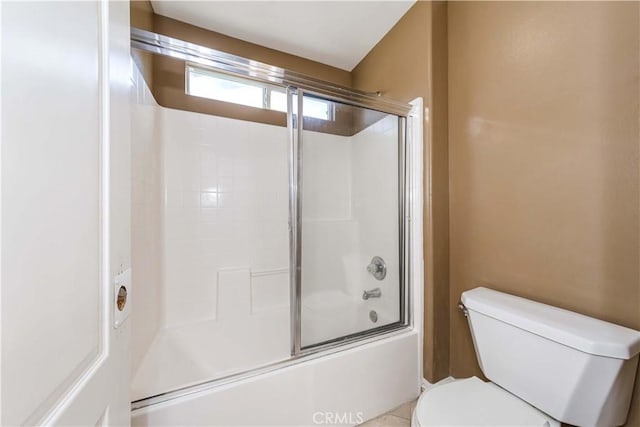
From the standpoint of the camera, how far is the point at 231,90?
186cm

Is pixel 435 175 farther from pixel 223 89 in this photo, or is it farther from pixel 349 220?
pixel 223 89

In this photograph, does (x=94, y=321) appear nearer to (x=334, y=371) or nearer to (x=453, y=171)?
(x=334, y=371)

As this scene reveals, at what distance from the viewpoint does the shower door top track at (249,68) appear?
1.00 metres

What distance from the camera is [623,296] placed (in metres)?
0.85

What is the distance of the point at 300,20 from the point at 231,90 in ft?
2.26

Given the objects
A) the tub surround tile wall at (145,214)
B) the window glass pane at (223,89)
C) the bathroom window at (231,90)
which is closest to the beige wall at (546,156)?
the bathroom window at (231,90)

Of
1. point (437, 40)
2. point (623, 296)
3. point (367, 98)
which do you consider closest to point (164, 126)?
point (367, 98)

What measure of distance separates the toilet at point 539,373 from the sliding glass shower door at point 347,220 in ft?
1.80

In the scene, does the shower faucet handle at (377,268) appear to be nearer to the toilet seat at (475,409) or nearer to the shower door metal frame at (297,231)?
the shower door metal frame at (297,231)

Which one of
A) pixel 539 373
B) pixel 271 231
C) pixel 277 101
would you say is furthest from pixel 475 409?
pixel 277 101

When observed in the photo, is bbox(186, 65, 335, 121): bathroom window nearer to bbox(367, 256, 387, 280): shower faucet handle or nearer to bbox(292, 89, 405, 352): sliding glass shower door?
bbox(292, 89, 405, 352): sliding glass shower door

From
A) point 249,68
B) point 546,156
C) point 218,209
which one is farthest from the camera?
point 218,209

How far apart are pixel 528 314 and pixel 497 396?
349mm

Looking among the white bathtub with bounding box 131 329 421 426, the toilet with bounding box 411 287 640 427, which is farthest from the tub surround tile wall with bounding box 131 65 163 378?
the toilet with bounding box 411 287 640 427
